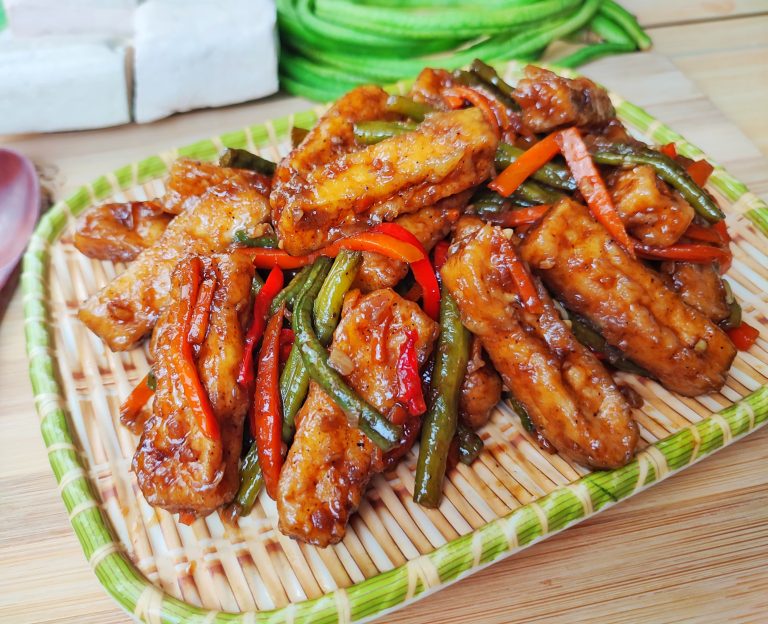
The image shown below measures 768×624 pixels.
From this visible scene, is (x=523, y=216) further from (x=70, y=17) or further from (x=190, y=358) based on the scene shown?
(x=70, y=17)

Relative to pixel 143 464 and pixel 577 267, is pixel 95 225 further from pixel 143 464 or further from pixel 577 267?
pixel 577 267

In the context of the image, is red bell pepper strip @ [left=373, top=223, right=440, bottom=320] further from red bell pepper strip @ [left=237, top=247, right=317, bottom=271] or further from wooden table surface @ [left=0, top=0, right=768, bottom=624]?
wooden table surface @ [left=0, top=0, right=768, bottom=624]

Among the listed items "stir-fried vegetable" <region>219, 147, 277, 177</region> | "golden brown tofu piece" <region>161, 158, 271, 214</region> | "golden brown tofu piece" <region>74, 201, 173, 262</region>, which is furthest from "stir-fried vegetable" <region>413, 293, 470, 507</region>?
"golden brown tofu piece" <region>74, 201, 173, 262</region>

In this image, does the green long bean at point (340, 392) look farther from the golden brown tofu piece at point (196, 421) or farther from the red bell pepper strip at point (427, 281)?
the red bell pepper strip at point (427, 281)

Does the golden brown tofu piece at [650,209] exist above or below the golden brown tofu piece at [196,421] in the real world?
above

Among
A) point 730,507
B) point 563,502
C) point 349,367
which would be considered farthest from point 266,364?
point 730,507

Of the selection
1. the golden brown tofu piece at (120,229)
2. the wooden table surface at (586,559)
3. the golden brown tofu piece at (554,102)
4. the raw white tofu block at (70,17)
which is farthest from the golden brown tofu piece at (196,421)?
the raw white tofu block at (70,17)

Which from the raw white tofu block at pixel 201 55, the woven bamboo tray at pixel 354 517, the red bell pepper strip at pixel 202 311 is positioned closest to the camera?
the woven bamboo tray at pixel 354 517

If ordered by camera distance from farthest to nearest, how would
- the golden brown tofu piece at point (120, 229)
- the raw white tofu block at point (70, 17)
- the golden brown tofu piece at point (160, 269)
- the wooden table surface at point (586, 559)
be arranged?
the raw white tofu block at point (70, 17) → the golden brown tofu piece at point (120, 229) → the golden brown tofu piece at point (160, 269) → the wooden table surface at point (586, 559)
